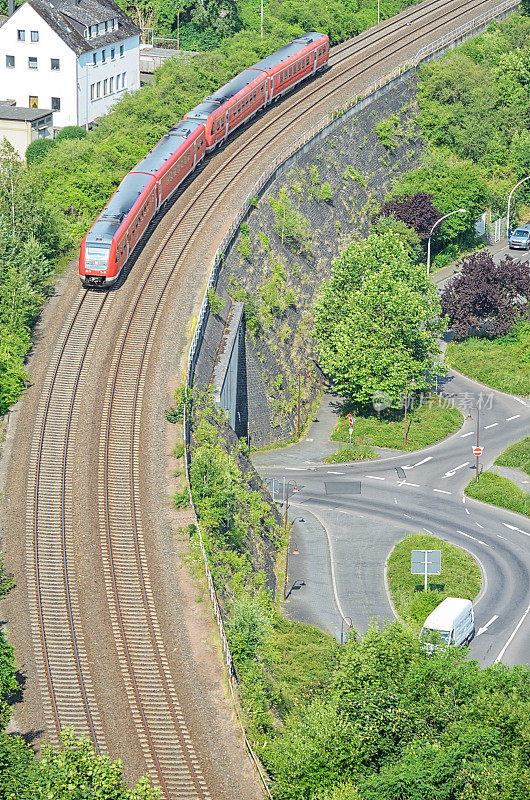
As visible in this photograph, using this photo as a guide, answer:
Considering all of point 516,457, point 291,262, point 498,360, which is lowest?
point 516,457

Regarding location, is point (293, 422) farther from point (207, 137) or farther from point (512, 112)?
point (512, 112)

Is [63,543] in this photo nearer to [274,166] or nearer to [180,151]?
[180,151]

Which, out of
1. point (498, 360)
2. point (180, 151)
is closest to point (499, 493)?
point (498, 360)

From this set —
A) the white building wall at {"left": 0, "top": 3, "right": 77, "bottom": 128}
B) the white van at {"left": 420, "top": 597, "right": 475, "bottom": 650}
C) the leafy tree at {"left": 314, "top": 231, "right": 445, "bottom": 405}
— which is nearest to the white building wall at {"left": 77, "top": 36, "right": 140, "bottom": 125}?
the white building wall at {"left": 0, "top": 3, "right": 77, "bottom": 128}

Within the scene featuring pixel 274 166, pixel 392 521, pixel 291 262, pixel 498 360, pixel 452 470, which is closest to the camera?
pixel 392 521

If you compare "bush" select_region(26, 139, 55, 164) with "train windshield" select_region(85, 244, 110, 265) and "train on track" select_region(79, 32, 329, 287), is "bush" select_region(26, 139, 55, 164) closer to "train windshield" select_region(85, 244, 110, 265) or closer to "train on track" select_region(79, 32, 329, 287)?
"train on track" select_region(79, 32, 329, 287)

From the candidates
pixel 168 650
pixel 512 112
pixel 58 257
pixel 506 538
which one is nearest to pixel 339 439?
pixel 506 538
